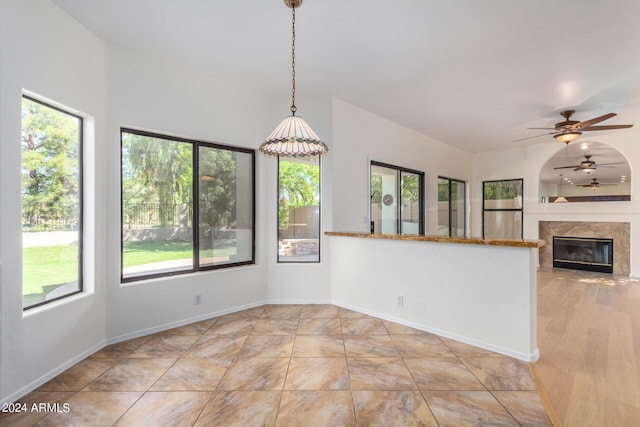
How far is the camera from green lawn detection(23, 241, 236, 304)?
7.71ft

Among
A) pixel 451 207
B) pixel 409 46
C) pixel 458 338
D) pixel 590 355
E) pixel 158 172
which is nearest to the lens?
pixel 590 355

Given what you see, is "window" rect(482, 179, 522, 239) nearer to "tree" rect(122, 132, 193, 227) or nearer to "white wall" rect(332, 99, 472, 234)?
"white wall" rect(332, 99, 472, 234)

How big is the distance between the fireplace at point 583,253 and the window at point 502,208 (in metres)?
0.84

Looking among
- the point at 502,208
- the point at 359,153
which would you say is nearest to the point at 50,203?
the point at 359,153

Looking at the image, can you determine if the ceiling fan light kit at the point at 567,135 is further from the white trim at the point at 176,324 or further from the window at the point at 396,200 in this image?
the white trim at the point at 176,324

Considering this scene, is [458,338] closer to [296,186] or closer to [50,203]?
[296,186]

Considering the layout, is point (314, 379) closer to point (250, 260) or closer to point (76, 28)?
point (250, 260)

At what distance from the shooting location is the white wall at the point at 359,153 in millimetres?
4340

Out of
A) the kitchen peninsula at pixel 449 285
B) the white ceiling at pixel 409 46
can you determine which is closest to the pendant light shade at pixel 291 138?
the white ceiling at pixel 409 46

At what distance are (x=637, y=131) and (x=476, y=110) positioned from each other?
3.82 metres

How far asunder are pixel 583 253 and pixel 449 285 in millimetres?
5750

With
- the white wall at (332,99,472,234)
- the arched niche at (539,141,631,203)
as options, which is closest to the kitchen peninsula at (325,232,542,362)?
the white wall at (332,99,472,234)

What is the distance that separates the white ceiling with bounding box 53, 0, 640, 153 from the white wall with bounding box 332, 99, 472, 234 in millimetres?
325

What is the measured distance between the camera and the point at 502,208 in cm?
753
